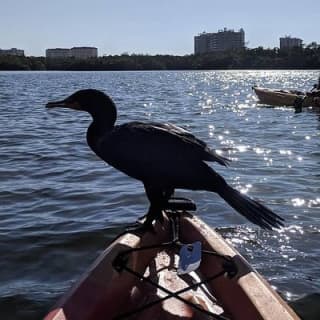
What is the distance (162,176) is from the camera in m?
4.79

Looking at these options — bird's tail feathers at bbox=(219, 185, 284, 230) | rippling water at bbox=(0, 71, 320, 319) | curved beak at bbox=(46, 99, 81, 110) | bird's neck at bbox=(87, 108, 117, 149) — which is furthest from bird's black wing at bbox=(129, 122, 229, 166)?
rippling water at bbox=(0, 71, 320, 319)

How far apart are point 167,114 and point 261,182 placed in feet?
44.0

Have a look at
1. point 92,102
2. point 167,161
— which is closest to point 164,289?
point 167,161

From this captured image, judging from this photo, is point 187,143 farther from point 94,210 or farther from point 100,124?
point 94,210

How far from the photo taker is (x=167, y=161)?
4.66 metres

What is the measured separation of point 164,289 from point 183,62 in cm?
14181

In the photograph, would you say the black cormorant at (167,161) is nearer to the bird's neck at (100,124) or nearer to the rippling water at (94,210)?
the bird's neck at (100,124)

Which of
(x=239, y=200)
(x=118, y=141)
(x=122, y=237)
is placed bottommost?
(x=122, y=237)

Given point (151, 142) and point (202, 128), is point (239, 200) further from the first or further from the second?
point (202, 128)

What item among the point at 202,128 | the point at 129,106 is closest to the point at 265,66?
the point at 129,106

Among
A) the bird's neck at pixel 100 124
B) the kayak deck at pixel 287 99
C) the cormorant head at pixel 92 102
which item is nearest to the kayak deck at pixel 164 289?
the bird's neck at pixel 100 124

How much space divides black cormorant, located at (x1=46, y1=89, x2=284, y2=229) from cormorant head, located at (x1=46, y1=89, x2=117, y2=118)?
0.34m

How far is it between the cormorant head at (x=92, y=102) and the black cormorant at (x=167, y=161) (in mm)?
336

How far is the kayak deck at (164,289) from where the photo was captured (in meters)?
3.75
